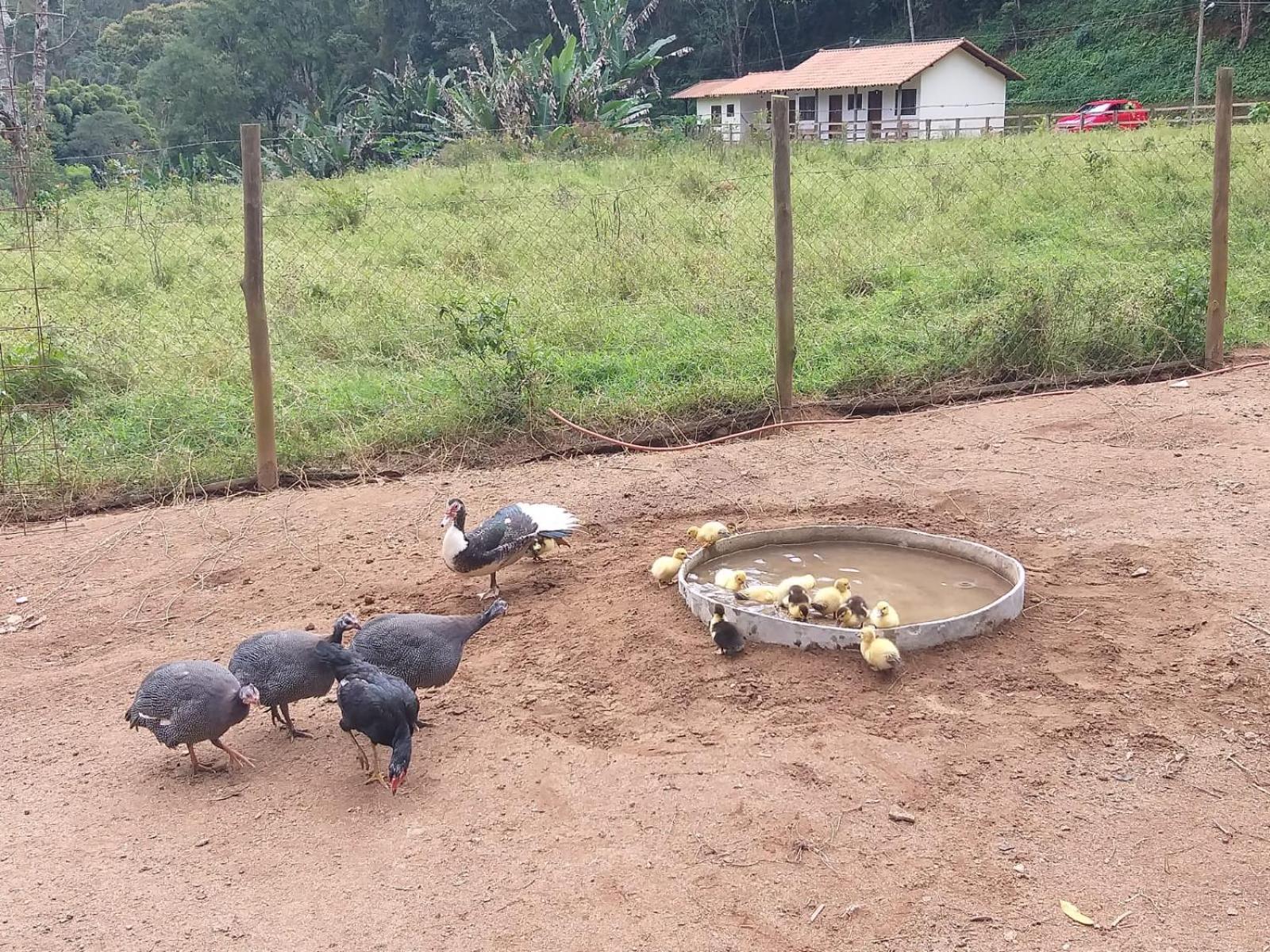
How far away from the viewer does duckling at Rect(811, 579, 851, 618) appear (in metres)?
4.37

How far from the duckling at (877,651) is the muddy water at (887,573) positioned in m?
0.50

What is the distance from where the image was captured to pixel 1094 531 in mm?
5297

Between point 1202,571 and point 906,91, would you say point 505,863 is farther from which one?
point 906,91

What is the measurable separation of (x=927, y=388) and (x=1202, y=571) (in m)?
3.15

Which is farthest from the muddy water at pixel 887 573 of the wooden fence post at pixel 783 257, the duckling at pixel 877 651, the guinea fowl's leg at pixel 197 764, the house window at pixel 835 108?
the house window at pixel 835 108

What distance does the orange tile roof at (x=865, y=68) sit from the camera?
119ft

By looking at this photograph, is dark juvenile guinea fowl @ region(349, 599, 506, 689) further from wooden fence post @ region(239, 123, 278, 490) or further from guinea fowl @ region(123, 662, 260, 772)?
wooden fence post @ region(239, 123, 278, 490)

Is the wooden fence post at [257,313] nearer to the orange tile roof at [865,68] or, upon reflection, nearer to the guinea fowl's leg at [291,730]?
the guinea fowl's leg at [291,730]

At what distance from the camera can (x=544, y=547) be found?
17.4 feet

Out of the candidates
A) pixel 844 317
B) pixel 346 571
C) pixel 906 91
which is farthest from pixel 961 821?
pixel 906 91

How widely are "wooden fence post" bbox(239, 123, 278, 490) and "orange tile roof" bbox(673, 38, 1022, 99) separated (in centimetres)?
3286

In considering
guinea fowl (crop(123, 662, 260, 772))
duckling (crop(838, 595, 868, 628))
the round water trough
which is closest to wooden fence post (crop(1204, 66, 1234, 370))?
the round water trough

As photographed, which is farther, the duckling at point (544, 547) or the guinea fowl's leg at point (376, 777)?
the duckling at point (544, 547)

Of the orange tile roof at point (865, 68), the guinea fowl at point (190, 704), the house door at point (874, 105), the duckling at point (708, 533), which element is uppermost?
the orange tile roof at point (865, 68)
